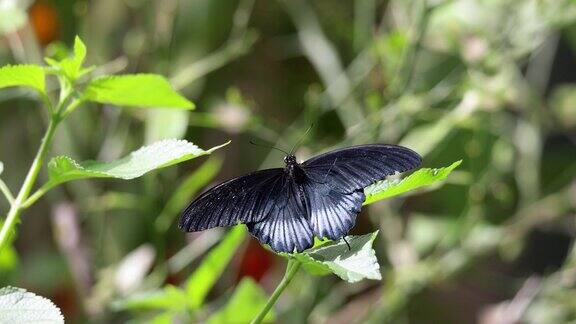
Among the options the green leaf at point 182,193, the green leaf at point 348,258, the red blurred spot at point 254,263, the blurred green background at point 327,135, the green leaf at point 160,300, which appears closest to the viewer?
the green leaf at point 348,258

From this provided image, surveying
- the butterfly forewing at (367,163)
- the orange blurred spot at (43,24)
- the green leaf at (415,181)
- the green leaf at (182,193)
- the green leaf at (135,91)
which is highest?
the orange blurred spot at (43,24)

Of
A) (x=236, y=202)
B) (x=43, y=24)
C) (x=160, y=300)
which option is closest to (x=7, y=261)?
(x=160, y=300)

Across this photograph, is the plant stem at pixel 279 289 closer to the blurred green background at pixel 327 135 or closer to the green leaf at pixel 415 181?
the green leaf at pixel 415 181

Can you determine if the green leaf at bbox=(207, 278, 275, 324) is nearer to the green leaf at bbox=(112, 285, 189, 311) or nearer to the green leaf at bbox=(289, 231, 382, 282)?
the green leaf at bbox=(112, 285, 189, 311)

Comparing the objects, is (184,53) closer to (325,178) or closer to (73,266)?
(73,266)

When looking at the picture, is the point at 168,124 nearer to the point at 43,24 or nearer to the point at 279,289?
the point at 43,24

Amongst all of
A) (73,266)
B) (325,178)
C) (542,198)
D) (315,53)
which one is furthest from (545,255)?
(325,178)

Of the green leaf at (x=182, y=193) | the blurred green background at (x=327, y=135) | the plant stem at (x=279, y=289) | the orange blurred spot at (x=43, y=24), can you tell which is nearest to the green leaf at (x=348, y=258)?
the plant stem at (x=279, y=289)

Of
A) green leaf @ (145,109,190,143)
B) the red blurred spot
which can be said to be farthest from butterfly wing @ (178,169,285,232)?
the red blurred spot
